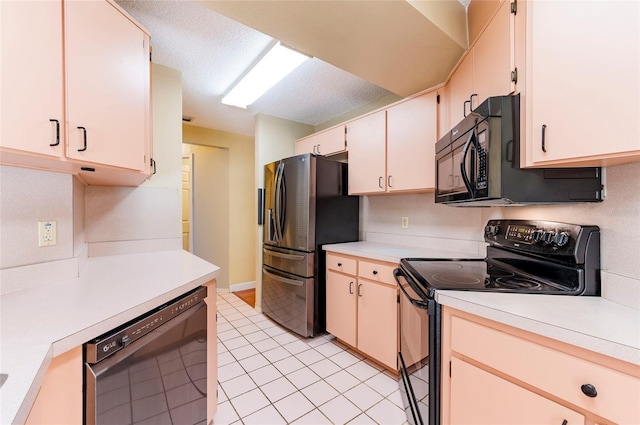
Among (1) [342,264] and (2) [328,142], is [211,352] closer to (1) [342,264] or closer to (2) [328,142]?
(1) [342,264]

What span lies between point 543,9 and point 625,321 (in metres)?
1.15

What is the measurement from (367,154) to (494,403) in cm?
193

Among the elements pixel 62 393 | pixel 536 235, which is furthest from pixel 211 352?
pixel 536 235

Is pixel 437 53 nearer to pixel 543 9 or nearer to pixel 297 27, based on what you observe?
pixel 543 9

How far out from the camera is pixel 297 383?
181 centimetres

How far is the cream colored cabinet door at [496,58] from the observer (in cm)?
114

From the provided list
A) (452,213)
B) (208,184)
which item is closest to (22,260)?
(452,213)

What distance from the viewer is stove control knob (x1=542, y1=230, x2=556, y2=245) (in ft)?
3.72

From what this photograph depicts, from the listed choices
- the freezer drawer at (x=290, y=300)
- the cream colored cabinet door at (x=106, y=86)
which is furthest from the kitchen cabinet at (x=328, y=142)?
the cream colored cabinet door at (x=106, y=86)

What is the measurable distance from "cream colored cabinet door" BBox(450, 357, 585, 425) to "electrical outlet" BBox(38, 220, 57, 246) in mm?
1894

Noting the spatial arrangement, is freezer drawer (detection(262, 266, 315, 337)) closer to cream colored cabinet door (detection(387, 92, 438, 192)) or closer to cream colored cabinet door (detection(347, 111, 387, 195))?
cream colored cabinet door (detection(347, 111, 387, 195))

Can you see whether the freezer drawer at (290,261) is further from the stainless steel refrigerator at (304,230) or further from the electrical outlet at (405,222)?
the electrical outlet at (405,222)

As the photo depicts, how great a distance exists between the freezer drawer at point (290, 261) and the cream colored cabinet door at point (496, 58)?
1.77m

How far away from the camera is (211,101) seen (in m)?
2.77
